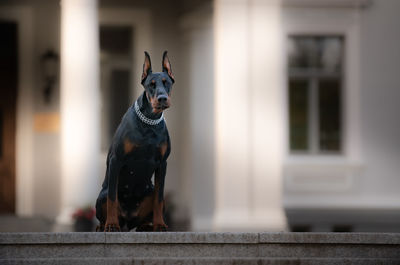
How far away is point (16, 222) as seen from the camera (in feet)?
38.1

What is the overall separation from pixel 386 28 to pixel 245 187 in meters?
4.46

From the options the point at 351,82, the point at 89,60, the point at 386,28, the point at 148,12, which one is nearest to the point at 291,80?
the point at 351,82

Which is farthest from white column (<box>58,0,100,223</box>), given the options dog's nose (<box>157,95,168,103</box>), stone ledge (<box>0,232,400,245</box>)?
dog's nose (<box>157,95,168,103</box>)

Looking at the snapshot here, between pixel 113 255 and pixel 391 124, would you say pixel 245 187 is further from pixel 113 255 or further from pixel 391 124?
pixel 113 255

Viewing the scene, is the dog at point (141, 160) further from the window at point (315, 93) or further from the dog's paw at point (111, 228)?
the window at point (315, 93)

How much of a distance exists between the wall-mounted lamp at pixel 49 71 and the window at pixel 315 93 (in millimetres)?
4229

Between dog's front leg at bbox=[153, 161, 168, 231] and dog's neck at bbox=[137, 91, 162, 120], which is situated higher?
dog's neck at bbox=[137, 91, 162, 120]

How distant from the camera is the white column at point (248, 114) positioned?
10.3 m

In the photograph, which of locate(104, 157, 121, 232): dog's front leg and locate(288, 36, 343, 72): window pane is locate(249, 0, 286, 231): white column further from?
locate(104, 157, 121, 232): dog's front leg

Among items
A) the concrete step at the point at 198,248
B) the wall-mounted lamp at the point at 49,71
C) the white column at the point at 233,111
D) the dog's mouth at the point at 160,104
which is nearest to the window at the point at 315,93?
the white column at the point at 233,111

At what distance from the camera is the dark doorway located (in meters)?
13.5

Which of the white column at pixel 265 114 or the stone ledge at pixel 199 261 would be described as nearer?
the stone ledge at pixel 199 261

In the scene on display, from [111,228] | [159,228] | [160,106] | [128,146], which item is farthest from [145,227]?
[160,106]

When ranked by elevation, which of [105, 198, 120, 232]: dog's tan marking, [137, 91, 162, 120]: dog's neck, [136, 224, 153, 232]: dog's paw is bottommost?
[136, 224, 153, 232]: dog's paw
